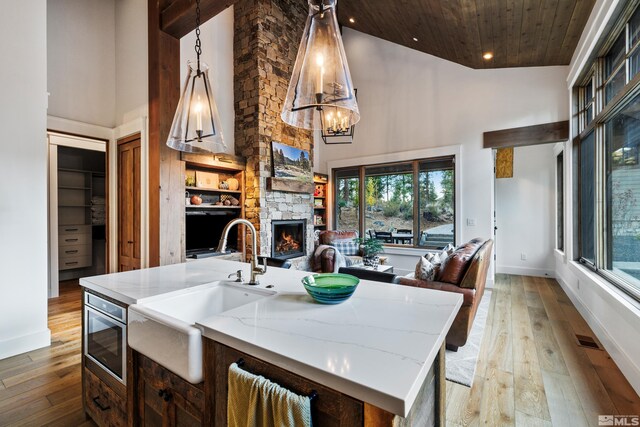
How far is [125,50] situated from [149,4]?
0.82 meters

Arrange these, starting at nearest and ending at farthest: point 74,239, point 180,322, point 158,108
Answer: point 180,322, point 158,108, point 74,239

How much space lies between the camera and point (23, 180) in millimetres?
2734

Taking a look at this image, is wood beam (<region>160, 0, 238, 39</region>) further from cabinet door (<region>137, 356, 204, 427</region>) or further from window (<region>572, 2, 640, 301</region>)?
window (<region>572, 2, 640, 301</region>)

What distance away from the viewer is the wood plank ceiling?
3.32 metres

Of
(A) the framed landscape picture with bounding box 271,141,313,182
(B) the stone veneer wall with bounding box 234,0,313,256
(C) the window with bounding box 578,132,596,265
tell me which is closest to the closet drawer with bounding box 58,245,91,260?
(B) the stone veneer wall with bounding box 234,0,313,256

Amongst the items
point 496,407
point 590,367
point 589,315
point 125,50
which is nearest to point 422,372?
point 496,407

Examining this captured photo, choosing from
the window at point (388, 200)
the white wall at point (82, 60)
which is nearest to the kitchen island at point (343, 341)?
the white wall at point (82, 60)

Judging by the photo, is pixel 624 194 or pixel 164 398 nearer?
pixel 164 398

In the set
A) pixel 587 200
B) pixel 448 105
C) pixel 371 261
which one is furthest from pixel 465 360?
pixel 448 105

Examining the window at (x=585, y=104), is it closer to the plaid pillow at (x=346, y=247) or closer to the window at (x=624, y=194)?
the window at (x=624, y=194)

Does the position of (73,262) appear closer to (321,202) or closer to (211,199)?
(211,199)

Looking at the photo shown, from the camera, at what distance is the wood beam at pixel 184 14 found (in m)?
2.96

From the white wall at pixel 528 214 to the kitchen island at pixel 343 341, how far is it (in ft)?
18.1

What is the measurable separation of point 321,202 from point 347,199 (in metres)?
0.62
